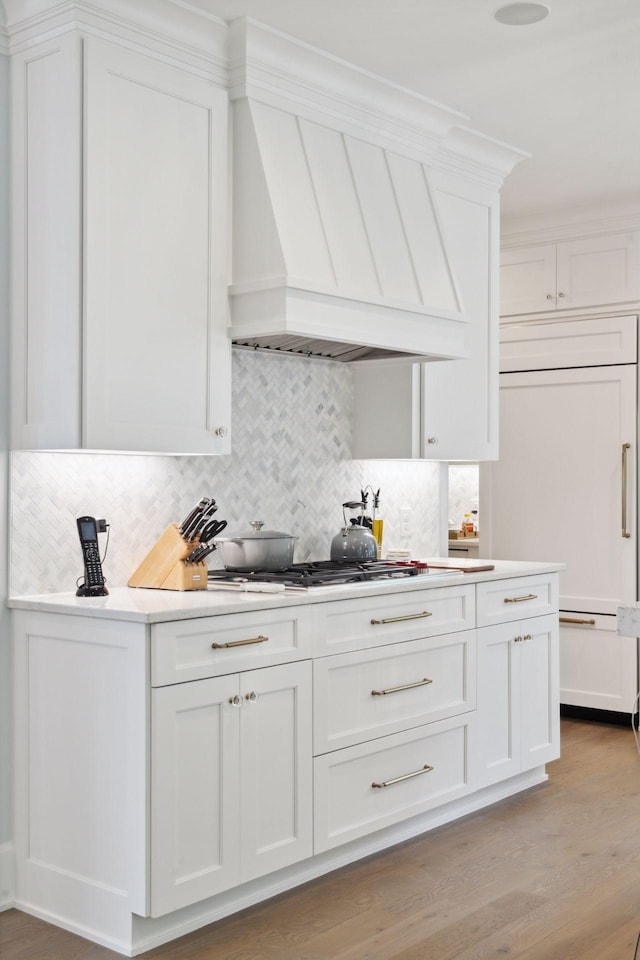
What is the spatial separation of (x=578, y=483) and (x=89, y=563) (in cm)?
314

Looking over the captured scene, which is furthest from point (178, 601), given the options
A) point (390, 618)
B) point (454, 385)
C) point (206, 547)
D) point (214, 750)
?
point (454, 385)

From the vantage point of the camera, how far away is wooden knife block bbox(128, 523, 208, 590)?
10.2 ft

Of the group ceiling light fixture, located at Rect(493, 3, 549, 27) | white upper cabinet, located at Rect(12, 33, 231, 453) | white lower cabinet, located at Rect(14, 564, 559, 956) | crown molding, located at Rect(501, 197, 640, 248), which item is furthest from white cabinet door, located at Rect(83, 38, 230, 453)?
crown molding, located at Rect(501, 197, 640, 248)

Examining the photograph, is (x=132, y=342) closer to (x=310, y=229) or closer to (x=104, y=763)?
(x=310, y=229)

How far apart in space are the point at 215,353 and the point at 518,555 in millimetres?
2879

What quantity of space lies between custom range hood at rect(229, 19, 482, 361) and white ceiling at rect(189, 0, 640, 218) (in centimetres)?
11

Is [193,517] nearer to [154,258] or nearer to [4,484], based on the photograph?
[4,484]

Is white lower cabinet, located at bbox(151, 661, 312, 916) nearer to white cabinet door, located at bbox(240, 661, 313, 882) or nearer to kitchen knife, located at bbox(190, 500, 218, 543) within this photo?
white cabinet door, located at bbox(240, 661, 313, 882)

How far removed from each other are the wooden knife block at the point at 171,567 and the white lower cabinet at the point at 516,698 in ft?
4.17

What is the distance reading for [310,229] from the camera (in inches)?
132

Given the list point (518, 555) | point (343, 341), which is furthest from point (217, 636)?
point (518, 555)

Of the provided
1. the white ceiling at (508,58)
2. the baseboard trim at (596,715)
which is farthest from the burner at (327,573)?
the baseboard trim at (596,715)

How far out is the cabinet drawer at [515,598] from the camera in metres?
3.91

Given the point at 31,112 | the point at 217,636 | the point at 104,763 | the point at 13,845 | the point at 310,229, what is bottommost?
the point at 13,845
